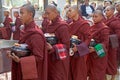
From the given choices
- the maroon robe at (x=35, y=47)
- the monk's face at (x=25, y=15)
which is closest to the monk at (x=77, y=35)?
the maroon robe at (x=35, y=47)

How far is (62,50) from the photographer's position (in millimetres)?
3555

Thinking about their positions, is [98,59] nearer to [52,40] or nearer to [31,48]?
[52,40]

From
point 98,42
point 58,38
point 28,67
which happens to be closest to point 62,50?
point 58,38

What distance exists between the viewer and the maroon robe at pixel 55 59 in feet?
11.7

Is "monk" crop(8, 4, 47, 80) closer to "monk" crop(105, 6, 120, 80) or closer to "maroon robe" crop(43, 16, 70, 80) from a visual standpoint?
"maroon robe" crop(43, 16, 70, 80)

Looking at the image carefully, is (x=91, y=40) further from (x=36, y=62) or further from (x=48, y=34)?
(x=36, y=62)

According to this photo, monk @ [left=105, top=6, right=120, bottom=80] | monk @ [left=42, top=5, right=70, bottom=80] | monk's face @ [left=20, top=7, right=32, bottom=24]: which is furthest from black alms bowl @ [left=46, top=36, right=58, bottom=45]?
monk @ [left=105, top=6, right=120, bottom=80]

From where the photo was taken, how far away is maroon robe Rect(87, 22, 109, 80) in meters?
4.33

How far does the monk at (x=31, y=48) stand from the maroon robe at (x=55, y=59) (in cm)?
48

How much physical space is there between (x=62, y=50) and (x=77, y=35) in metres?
0.57

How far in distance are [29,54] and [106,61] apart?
75.4 inches

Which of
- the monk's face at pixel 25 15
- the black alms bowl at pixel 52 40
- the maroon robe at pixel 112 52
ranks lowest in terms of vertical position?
the maroon robe at pixel 112 52

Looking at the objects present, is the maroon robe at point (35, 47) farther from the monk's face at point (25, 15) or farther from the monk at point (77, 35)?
the monk at point (77, 35)

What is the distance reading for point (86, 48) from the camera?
3.97m
